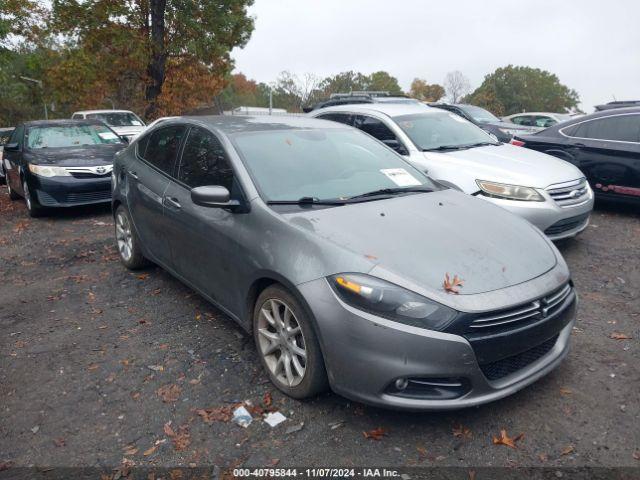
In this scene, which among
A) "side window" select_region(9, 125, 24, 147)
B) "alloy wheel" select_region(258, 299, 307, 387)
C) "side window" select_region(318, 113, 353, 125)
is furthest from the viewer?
"side window" select_region(9, 125, 24, 147)

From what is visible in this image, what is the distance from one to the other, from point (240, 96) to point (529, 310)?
2872 inches

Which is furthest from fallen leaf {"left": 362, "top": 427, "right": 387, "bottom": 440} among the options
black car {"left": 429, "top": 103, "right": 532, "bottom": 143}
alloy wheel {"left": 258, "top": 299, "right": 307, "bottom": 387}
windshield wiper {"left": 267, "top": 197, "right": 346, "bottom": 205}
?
black car {"left": 429, "top": 103, "right": 532, "bottom": 143}

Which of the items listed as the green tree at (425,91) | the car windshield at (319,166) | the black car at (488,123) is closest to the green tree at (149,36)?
the black car at (488,123)

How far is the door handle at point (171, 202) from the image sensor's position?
13.9 feet

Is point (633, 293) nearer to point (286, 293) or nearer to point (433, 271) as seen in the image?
point (433, 271)

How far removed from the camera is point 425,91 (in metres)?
66.1

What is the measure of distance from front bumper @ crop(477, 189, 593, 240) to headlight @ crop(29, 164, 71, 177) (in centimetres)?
632

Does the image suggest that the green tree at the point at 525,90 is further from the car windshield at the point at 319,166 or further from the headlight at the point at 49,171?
the car windshield at the point at 319,166

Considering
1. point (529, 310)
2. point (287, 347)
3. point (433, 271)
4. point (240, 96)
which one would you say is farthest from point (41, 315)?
point (240, 96)

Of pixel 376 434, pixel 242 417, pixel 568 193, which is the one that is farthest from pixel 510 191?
pixel 242 417

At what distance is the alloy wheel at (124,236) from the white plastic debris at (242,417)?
2.87m

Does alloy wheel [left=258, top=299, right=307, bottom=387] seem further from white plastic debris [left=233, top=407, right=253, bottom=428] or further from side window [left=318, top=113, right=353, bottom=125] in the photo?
side window [left=318, top=113, right=353, bottom=125]

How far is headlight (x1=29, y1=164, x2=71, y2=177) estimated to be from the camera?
8164mm

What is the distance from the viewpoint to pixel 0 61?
11383mm
